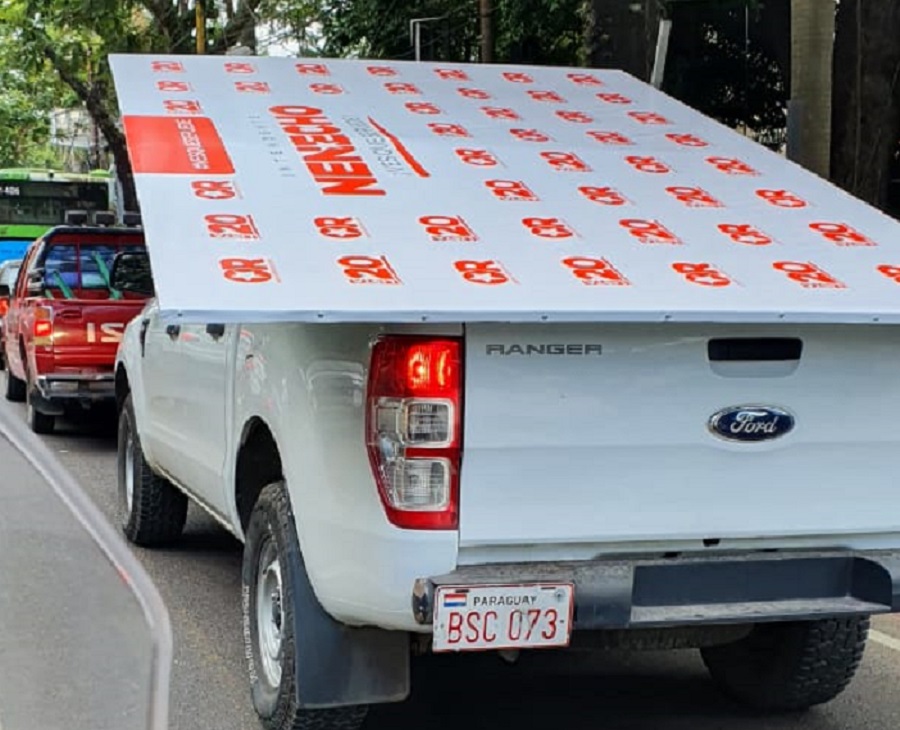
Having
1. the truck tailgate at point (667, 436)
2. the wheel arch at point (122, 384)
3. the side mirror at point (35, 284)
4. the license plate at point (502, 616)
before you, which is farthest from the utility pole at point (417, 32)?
the license plate at point (502, 616)

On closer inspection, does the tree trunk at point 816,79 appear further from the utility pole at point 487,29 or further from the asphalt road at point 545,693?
the utility pole at point 487,29

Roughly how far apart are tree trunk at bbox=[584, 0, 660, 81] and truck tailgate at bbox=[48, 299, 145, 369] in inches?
185

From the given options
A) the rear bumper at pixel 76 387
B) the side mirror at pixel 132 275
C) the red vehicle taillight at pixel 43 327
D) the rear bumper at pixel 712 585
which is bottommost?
the rear bumper at pixel 76 387

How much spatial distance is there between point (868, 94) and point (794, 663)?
9.17 m

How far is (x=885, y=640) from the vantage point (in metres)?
6.01

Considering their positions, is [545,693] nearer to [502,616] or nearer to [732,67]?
[502,616]

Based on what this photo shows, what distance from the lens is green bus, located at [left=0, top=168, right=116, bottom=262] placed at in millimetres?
27125

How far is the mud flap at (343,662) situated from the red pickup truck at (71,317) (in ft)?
23.9

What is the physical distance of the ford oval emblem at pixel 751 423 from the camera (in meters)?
3.74

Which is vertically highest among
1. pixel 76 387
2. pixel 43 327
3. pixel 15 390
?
pixel 43 327

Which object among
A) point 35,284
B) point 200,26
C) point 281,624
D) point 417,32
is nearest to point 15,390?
point 35,284

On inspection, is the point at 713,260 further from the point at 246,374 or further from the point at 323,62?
the point at 323,62

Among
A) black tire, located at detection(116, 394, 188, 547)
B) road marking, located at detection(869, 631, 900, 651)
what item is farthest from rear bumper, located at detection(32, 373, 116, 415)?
road marking, located at detection(869, 631, 900, 651)

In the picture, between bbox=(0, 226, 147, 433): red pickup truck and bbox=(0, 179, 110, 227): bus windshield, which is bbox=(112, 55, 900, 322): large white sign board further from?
bbox=(0, 179, 110, 227): bus windshield
